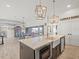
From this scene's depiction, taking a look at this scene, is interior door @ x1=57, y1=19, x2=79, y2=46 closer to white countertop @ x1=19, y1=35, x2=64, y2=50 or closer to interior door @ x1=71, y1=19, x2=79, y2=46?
interior door @ x1=71, y1=19, x2=79, y2=46

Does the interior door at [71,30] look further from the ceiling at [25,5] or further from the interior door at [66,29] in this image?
the ceiling at [25,5]

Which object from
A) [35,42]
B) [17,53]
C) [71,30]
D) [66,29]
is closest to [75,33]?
[71,30]

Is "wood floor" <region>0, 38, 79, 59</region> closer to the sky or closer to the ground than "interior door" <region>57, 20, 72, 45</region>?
closer to the ground

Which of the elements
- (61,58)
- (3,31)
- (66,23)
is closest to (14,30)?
(3,31)

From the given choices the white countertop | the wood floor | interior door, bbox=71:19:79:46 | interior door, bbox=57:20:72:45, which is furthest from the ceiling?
the wood floor

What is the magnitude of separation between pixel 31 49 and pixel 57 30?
7000mm

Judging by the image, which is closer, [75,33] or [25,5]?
[25,5]

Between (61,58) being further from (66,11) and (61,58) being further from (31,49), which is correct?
(66,11)

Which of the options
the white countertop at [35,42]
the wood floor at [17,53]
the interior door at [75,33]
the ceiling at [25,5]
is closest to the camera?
the white countertop at [35,42]

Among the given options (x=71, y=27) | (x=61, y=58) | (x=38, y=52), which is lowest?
(x=61, y=58)

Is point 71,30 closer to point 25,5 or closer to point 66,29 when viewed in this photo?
point 66,29

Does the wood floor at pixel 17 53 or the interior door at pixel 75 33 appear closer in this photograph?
the wood floor at pixel 17 53

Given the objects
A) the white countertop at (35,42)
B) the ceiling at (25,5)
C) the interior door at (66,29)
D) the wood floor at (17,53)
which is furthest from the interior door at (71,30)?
the white countertop at (35,42)

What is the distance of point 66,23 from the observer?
805cm
